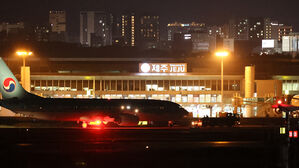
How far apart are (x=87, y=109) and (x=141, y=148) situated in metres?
17.6

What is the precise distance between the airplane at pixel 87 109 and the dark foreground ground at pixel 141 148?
6.32 m

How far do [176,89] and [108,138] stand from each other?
33020mm

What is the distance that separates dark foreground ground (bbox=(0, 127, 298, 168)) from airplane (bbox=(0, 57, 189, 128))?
249 inches

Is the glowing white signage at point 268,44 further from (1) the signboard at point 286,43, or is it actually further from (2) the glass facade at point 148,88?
(2) the glass facade at point 148,88

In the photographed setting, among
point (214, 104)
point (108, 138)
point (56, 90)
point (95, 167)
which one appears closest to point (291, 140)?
point (95, 167)

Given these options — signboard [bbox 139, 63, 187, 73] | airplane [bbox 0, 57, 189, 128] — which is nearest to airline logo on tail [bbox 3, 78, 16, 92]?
airplane [bbox 0, 57, 189, 128]

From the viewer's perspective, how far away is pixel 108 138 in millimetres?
35188

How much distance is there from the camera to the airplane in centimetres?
4634

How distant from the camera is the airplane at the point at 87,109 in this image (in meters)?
46.3

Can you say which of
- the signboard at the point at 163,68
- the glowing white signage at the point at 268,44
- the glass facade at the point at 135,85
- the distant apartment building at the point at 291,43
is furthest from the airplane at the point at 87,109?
the distant apartment building at the point at 291,43

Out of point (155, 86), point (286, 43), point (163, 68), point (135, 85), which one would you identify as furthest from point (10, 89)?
point (286, 43)

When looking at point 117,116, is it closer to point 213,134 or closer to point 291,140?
point 213,134

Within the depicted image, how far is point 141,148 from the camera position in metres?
30.5

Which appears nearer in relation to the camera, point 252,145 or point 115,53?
point 252,145
